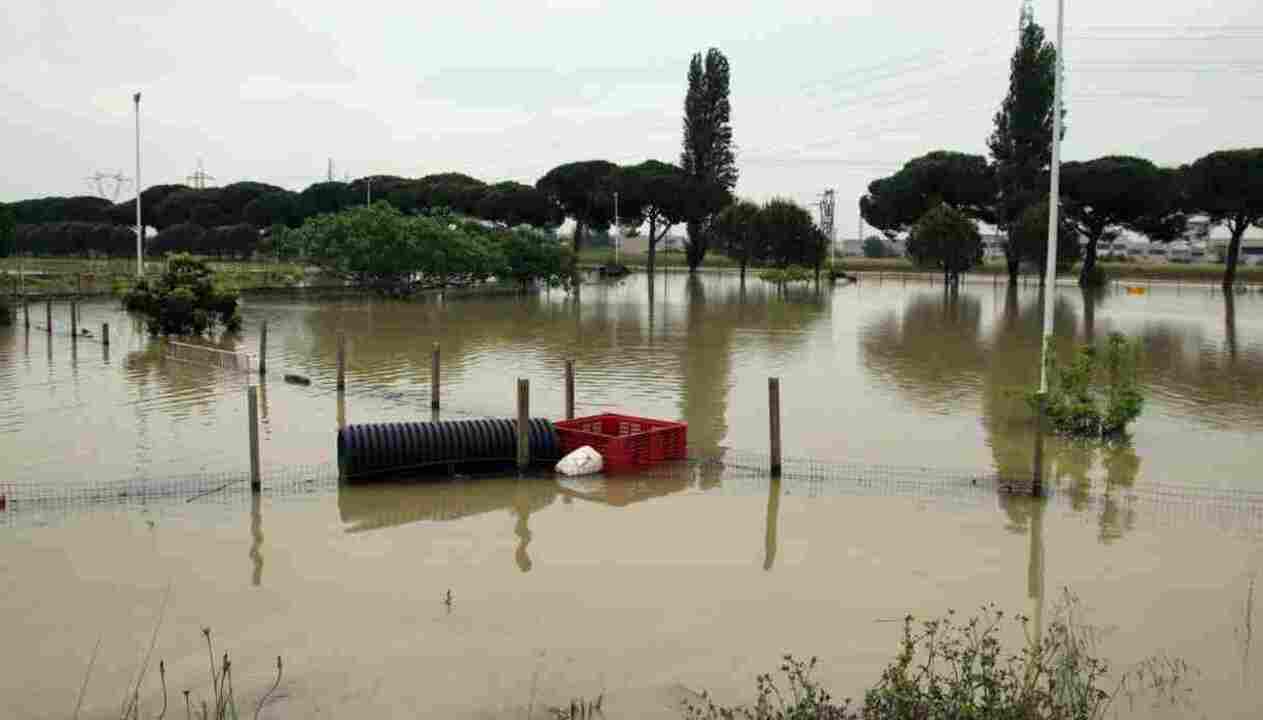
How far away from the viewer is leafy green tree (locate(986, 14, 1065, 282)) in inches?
3110

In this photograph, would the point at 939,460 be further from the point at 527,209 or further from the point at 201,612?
the point at 527,209

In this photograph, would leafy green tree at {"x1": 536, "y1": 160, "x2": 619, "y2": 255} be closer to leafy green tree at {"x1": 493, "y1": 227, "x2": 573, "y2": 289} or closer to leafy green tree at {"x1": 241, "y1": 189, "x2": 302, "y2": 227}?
leafy green tree at {"x1": 241, "y1": 189, "x2": 302, "y2": 227}

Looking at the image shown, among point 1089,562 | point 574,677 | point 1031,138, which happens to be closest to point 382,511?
point 574,677

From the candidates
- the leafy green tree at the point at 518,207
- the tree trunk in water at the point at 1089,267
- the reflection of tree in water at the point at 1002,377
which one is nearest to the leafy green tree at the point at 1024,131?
the tree trunk in water at the point at 1089,267

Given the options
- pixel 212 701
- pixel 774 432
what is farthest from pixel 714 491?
pixel 212 701

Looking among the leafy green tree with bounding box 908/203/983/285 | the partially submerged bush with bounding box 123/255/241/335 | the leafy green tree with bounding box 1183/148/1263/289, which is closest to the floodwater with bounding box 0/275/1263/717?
the partially submerged bush with bounding box 123/255/241/335

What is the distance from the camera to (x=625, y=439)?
17406mm

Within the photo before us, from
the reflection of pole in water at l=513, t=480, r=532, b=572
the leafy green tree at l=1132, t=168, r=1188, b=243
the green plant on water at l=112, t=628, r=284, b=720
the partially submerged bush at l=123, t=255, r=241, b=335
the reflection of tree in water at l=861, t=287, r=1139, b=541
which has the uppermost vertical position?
the leafy green tree at l=1132, t=168, r=1188, b=243

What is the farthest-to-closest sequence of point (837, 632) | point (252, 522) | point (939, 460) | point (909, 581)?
1. point (939, 460)
2. point (252, 522)
3. point (909, 581)
4. point (837, 632)

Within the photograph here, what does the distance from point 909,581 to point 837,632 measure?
72.2 inches

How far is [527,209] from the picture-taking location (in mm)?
105625

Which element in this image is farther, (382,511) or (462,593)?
(382,511)

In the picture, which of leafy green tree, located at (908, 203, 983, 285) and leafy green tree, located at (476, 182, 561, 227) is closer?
leafy green tree, located at (908, 203, 983, 285)

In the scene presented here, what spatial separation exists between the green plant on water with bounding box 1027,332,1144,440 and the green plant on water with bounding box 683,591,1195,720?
9237 mm
